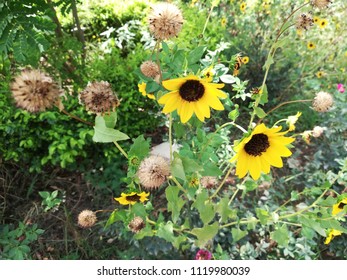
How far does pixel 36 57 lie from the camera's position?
6.29 feet

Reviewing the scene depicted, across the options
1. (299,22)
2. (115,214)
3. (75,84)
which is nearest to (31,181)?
(75,84)

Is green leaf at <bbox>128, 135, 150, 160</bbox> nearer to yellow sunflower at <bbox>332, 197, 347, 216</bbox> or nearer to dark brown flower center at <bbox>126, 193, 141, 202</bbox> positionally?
dark brown flower center at <bbox>126, 193, 141, 202</bbox>

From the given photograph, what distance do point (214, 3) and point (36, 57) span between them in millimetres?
1051

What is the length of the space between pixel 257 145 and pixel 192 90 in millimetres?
235

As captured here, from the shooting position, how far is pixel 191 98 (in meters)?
0.99

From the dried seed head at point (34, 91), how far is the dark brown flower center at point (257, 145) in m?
0.53

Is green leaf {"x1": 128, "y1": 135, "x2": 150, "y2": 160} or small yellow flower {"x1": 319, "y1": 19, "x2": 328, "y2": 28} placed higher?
green leaf {"x1": 128, "y1": 135, "x2": 150, "y2": 160}

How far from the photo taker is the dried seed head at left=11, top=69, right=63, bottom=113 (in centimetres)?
77

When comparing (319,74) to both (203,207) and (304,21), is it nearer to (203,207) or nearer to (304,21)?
(304,21)

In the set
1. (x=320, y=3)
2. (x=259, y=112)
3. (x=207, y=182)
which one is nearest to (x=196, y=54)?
(x=259, y=112)

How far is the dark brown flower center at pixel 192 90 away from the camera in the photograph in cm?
98

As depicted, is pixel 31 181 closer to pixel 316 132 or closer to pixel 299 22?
pixel 316 132

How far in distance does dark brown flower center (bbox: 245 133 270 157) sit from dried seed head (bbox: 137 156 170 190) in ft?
0.75

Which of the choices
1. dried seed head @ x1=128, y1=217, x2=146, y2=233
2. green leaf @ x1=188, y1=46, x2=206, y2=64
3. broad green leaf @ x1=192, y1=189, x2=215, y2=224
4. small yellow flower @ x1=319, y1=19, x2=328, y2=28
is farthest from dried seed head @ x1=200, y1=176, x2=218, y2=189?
small yellow flower @ x1=319, y1=19, x2=328, y2=28
